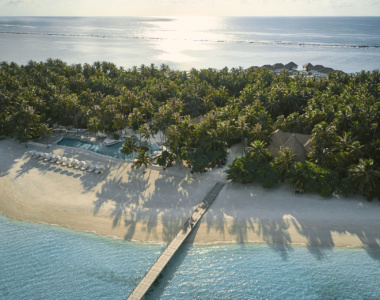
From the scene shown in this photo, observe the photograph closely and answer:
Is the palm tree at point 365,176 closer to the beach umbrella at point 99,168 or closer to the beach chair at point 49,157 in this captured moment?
the beach umbrella at point 99,168

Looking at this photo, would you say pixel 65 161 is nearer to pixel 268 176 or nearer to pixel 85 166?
pixel 85 166

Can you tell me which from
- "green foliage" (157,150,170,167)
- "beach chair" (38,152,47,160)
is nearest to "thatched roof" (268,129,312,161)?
"green foliage" (157,150,170,167)

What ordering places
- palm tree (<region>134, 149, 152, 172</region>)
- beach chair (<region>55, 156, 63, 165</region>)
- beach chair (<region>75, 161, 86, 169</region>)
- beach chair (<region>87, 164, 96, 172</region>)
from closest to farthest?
palm tree (<region>134, 149, 152, 172</region>), beach chair (<region>87, 164, 96, 172</region>), beach chair (<region>75, 161, 86, 169</region>), beach chair (<region>55, 156, 63, 165</region>)

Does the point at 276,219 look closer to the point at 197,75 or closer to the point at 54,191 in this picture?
the point at 54,191

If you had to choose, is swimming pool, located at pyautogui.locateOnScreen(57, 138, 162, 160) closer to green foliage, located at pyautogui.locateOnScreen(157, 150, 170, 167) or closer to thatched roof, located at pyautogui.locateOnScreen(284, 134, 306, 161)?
green foliage, located at pyautogui.locateOnScreen(157, 150, 170, 167)

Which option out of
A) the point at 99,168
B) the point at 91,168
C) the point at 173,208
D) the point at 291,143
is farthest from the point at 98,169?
the point at 291,143

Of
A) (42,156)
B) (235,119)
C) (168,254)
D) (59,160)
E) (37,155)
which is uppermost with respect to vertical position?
(235,119)

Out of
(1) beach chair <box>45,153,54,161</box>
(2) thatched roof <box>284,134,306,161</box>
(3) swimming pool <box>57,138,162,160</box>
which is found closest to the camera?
(2) thatched roof <box>284,134,306,161</box>
